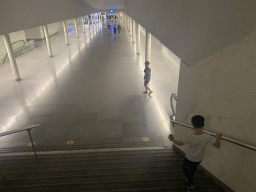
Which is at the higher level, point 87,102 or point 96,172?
point 87,102

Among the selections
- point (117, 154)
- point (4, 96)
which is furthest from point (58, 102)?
point (117, 154)

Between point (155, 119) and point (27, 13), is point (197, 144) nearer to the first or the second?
point (155, 119)

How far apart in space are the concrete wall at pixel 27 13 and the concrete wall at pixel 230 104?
17.0 ft

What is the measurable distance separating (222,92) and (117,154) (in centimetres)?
276

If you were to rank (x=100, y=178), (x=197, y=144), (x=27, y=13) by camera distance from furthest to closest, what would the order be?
1. (x=27, y=13)
2. (x=100, y=178)
3. (x=197, y=144)

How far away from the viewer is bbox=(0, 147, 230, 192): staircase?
3.12 metres

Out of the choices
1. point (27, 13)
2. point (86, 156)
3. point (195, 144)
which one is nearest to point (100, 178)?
point (86, 156)

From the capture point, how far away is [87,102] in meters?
7.79

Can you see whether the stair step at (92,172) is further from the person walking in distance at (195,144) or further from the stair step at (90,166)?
the person walking in distance at (195,144)

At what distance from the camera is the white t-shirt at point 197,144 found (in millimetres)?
2510

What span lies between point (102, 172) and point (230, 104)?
8.41 ft

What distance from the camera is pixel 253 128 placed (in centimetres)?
221

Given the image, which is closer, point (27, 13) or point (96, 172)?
point (96, 172)

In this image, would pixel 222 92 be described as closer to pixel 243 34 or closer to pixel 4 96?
pixel 243 34
